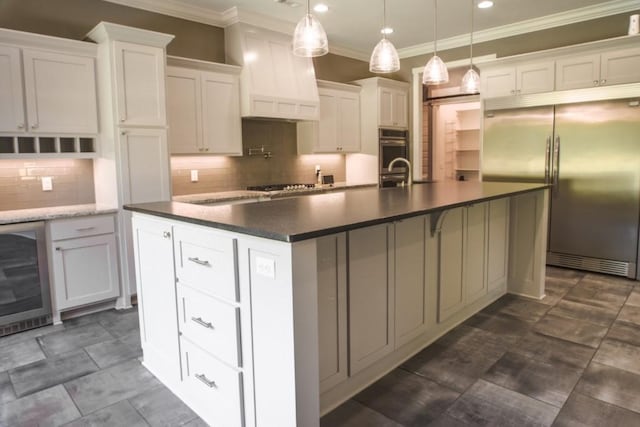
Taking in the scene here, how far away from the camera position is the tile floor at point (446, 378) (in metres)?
2.12

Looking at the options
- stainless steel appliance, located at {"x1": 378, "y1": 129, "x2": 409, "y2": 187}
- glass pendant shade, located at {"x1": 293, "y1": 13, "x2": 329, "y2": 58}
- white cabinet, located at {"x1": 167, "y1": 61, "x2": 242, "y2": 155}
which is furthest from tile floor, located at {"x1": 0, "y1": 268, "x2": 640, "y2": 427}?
stainless steel appliance, located at {"x1": 378, "y1": 129, "x2": 409, "y2": 187}

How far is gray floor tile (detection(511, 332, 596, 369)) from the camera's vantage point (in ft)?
8.74

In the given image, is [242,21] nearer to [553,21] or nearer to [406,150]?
[406,150]

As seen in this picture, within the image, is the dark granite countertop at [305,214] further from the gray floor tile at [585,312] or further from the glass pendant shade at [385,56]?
the gray floor tile at [585,312]

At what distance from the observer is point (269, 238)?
63.6 inches

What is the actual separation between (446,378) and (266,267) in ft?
4.65

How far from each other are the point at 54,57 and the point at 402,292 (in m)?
3.20

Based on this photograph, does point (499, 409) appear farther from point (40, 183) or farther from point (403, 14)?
point (403, 14)

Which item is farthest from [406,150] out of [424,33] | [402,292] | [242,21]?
[402,292]

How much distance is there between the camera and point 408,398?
2.27 meters

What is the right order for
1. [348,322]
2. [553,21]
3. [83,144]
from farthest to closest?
1. [553,21]
2. [83,144]
3. [348,322]

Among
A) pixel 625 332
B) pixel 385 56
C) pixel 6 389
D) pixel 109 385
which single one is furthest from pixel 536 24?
pixel 6 389

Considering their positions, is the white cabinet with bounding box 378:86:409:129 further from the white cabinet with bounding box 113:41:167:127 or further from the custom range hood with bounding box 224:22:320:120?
the white cabinet with bounding box 113:41:167:127

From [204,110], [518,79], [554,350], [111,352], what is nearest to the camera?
[554,350]
